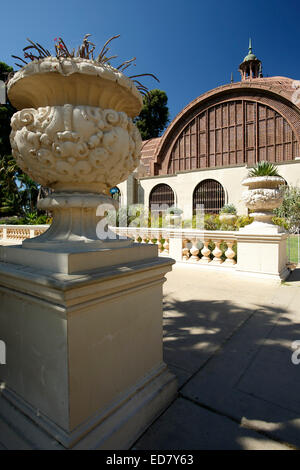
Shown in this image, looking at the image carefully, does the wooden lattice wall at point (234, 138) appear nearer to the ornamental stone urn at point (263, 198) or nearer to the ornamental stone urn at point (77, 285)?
the ornamental stone urn at point (263, 198)

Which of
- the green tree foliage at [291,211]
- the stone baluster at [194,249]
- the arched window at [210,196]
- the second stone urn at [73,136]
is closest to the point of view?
the second stone urn at [73,136]

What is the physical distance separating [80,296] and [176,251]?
5.64 metres

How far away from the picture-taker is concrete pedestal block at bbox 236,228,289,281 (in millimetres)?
5156

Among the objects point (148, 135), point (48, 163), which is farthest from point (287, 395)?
point (148, 135)

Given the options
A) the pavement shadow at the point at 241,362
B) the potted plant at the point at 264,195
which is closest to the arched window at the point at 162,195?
the potted plant at the point at 264,195

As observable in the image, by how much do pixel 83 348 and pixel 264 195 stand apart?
5.07 metres

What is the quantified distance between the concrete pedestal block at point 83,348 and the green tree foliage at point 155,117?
3555 centimetres

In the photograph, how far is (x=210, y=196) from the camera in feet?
70.9

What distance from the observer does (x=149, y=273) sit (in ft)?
5.22

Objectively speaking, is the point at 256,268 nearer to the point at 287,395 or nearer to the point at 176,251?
the point at 176,251

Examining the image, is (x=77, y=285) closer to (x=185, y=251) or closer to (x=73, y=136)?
(x=73, y=136)

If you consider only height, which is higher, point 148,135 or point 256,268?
point 148,135

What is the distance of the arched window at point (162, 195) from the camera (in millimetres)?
23719

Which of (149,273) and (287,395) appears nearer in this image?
(149,273)
